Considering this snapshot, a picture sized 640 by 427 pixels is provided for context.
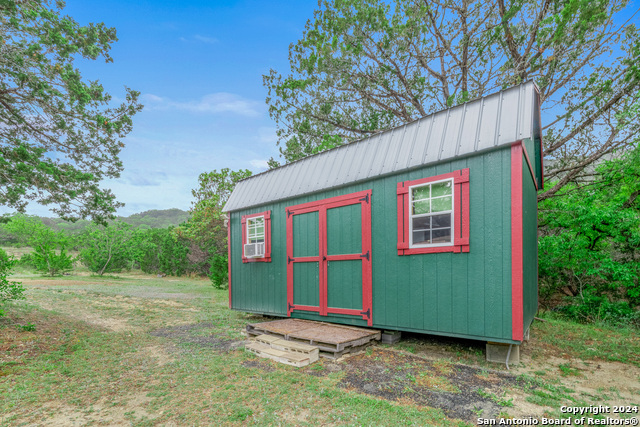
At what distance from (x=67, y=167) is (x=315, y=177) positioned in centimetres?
493

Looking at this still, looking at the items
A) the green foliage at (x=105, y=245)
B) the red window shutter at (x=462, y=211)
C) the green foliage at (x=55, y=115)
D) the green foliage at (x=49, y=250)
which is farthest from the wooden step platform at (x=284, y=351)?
the green foliage at (x=49, y=250)

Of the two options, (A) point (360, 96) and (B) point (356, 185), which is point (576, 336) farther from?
(A) point (360, 96)

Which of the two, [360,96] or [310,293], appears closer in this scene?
[310,293]

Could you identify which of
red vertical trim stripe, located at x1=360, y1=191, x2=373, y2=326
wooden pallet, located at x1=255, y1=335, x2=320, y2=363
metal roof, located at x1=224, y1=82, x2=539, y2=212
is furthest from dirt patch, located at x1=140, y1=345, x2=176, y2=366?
metal roof, located at x1=224, y1=82, x2=539, y2=212

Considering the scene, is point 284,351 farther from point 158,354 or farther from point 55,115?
point 55,115

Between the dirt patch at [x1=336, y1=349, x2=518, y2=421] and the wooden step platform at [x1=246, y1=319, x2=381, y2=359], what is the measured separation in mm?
229

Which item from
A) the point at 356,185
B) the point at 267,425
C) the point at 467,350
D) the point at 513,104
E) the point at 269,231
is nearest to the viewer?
the point at 267,425

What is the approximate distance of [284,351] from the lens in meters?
4.53

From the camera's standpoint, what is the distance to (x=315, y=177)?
622 centimetres

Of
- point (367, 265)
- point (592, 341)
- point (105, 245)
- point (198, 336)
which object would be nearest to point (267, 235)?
point (198, 336)

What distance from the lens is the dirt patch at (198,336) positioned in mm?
5168

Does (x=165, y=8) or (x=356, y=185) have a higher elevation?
(x=165, y=8)

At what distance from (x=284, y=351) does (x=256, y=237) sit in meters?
3.32

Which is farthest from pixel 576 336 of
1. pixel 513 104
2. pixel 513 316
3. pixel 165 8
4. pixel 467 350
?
pixel 165 8
